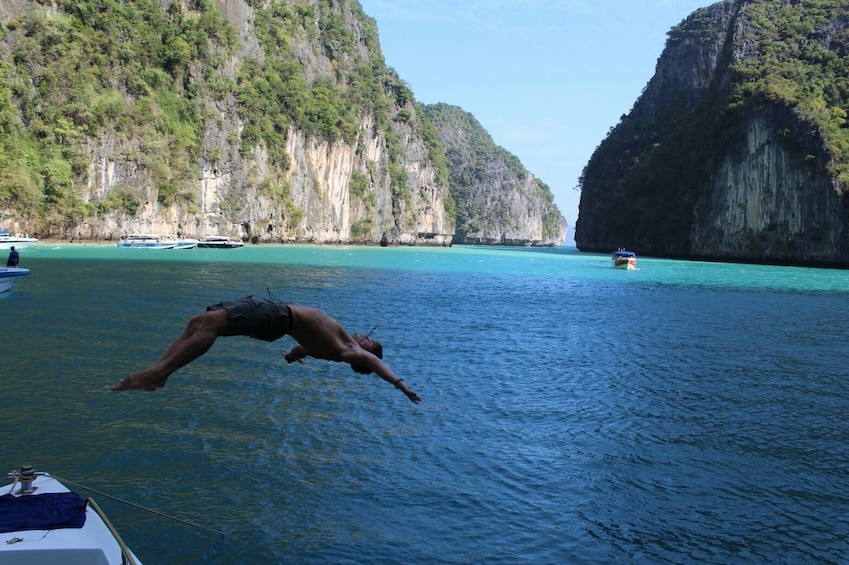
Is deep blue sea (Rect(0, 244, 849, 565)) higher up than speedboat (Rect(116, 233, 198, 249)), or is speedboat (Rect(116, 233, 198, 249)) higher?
speedboat (Rect(116, 233, 198, 249))

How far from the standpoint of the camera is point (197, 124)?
91.8m

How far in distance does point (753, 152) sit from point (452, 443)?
8957 cm

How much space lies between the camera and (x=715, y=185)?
96.6m

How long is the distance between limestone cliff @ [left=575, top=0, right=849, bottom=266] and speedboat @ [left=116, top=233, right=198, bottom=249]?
66815 millimetres

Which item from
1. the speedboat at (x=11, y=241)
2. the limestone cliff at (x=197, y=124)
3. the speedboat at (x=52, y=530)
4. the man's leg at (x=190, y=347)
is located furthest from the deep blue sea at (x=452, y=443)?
the limestone cliff at (x=197, y=124)

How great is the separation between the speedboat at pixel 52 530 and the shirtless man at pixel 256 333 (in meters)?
1.57

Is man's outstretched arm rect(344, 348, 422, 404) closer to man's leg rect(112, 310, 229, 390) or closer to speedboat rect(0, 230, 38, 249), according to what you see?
man's leg rect(112, 310, 229, 390)

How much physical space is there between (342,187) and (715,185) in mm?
59702

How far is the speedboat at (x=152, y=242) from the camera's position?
72125mm

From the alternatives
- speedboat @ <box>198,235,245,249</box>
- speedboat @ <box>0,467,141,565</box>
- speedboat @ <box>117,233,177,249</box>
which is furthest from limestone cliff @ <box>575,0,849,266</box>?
speedboat @ <box>0,467,141,565</box>

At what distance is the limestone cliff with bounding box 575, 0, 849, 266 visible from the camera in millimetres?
81500

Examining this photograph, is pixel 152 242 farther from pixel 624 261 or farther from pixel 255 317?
pixel 255 317

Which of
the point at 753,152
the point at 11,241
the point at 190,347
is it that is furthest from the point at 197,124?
the point at 190,347

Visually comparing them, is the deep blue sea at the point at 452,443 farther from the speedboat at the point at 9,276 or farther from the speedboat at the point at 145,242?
the speedboat at the point at 145,242
